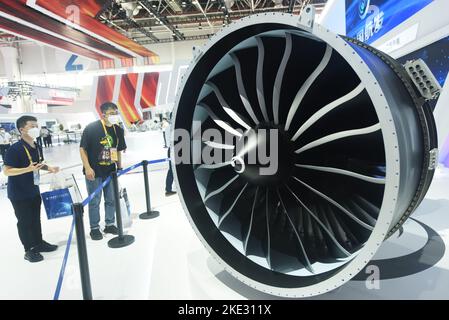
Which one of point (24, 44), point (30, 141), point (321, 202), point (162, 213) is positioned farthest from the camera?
point (24, 44)

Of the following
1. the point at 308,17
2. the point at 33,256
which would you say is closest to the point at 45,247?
the point at 33,256

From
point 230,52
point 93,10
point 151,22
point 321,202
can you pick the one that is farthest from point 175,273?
point 151,22

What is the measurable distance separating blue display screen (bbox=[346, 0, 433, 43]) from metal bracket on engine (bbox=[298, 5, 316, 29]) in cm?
494

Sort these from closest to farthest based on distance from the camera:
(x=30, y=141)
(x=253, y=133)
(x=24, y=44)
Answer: (x=253, y=133)
(x=30, y=141)
(x=24, y=44)

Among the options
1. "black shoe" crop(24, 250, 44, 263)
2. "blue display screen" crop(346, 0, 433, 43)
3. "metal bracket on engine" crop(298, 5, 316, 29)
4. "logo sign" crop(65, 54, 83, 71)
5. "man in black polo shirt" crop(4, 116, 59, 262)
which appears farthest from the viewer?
"logo sign" crop(65, 54, 83, 71)

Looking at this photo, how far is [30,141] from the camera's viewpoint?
3.32 metres

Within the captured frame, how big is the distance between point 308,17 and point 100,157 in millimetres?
2980

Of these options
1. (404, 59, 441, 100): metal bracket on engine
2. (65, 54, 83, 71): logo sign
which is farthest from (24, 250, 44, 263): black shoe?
(65, 54, 83, 71): logo sign

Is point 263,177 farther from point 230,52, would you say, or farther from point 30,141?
point 30,141

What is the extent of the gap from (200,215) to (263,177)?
76 centimetres

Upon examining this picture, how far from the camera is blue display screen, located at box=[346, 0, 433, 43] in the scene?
18.4 feet

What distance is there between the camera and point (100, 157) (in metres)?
3.71

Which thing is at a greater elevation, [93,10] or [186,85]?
[93,10]

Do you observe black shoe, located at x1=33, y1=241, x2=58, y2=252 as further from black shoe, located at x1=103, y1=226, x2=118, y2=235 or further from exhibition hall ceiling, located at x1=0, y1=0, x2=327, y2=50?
exhibition hall ceiling, located at x1=0, y1=0, x2=327, y2=50
